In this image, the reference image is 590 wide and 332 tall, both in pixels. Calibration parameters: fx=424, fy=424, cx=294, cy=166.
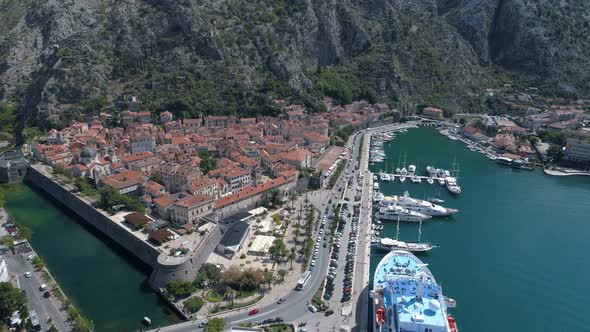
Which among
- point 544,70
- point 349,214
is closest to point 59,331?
point 349,214

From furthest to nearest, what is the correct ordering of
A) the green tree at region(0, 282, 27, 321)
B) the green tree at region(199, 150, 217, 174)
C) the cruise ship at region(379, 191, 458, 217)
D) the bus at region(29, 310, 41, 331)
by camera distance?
the green tree at region(199, 150, 217, 174) < the cruise ship at region(379, 191, 458, 217) < the bus at region(29, 310, 41, 331) < the green tree at region(0, 282, 27, 321)

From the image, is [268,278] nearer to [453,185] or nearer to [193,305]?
[193,305]

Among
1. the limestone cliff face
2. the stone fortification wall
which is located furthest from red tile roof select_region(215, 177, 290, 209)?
the limestone cliff face

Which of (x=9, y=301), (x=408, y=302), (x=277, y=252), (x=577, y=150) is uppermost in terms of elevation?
(x=577, y=150)

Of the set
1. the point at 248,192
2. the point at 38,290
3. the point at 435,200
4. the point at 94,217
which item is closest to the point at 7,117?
the point at 94,217

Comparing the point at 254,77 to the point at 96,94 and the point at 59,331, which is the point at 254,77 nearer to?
the point at 96,94

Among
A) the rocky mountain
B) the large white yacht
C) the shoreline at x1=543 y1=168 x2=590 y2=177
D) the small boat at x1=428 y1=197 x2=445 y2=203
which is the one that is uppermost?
the rocky mountain

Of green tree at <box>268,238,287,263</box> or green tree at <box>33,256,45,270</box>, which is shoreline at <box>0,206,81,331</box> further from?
green tree at <box>268,238,287,263</box>
